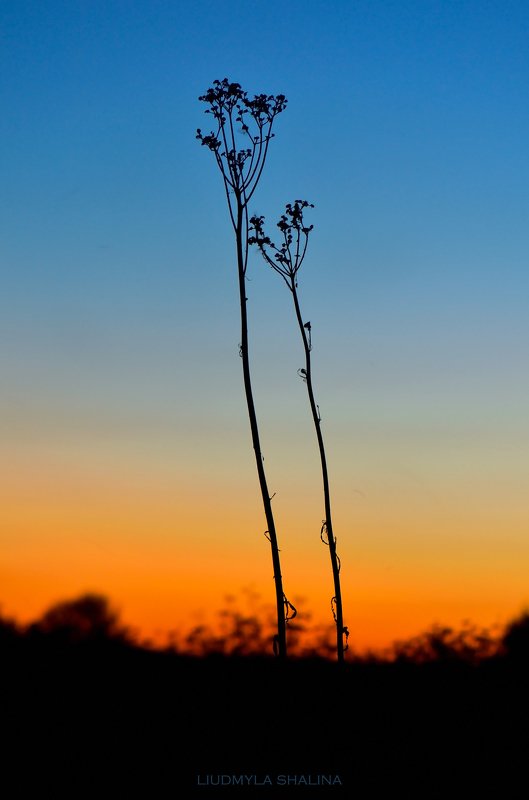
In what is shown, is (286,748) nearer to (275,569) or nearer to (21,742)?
(275,569)

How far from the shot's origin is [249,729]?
2606 centimetres

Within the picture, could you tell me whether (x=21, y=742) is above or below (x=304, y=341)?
below

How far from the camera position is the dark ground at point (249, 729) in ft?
79.0

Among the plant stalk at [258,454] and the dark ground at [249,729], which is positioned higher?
the plant stalk at [258,454]

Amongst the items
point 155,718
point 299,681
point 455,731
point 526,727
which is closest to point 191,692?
point 155,718

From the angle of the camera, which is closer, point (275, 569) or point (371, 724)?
point (275, 569)

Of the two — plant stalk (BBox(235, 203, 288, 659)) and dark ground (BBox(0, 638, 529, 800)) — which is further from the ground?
plant stalk (BBox(235, 203, 288, 659))

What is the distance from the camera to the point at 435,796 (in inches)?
953

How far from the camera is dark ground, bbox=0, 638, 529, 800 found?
24.1 metres

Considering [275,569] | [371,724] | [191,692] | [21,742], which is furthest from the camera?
[191,692]

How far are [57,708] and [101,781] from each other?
4670 millimetres

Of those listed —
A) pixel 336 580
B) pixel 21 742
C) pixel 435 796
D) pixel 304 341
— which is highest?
pixel 304 341

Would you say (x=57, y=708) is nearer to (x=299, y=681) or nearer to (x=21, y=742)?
(x=21, y=742)

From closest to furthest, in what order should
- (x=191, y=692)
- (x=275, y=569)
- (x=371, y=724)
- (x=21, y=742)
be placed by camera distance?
(x=275, y=569), (x=21, y=742), (x=371, y=724), (x=191, y=692)
